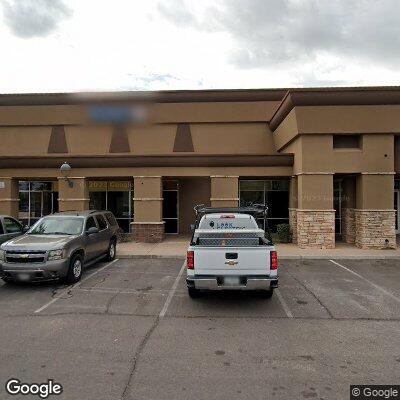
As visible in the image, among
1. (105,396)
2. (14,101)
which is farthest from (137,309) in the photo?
(14,101)

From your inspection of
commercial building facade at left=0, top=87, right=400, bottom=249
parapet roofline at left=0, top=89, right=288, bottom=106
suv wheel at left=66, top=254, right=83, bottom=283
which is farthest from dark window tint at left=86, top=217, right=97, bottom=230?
parapet roofline at left=0, top=89, right=288, bottom=106

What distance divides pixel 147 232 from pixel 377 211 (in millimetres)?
10097

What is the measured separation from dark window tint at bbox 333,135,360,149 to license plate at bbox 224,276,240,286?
9.92 metres

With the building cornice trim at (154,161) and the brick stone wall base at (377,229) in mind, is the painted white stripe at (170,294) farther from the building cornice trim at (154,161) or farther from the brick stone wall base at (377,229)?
the brick stone wall base at (377,229)

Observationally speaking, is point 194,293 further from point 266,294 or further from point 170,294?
point 266,294

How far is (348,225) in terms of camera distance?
51.7 ft

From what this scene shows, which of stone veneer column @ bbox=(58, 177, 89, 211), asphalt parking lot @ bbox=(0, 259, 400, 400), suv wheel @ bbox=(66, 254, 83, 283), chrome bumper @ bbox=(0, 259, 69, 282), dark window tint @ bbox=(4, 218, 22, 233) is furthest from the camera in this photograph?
stone veneer column @ bbox=(58, 177, 89, 211)

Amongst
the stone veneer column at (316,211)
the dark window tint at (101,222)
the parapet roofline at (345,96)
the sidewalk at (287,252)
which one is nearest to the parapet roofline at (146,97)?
the parapet roofline at (345,96)

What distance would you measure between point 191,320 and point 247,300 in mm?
1656

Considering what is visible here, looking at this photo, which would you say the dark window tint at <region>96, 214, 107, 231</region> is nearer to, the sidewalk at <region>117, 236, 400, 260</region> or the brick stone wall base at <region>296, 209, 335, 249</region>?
the sidewalk at <region>117, 236, 400, 260</region>

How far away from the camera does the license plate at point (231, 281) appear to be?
21.7ft

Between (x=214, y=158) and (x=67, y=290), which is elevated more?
(x=214, y=158)

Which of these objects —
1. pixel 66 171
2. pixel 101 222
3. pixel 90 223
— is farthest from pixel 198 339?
pixel 66 171

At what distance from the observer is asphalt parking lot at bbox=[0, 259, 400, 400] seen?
4078 mm
